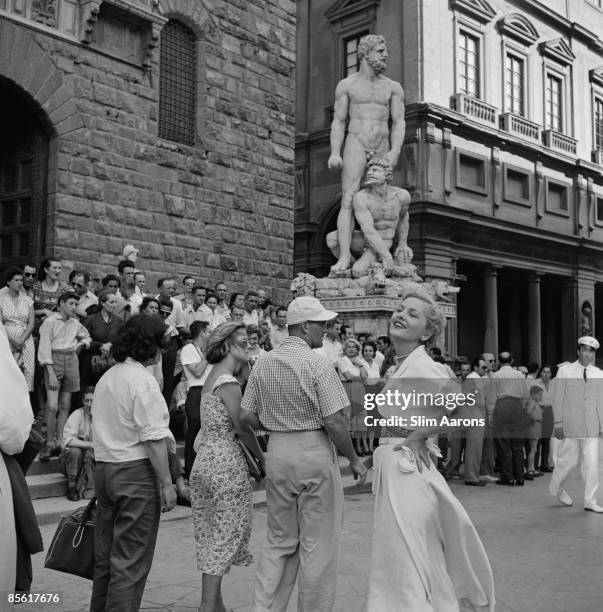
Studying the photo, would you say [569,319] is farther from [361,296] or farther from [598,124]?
[361,296]

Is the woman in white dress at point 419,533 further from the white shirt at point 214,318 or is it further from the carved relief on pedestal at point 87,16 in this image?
the carved relief on pedestal at point 87,16

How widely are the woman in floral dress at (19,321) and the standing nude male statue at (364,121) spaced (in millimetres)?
6230

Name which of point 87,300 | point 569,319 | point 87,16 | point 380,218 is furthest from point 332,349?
point 569,319

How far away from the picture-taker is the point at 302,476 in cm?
439

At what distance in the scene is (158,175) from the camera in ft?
47.2

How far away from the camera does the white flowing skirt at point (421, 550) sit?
386 cm

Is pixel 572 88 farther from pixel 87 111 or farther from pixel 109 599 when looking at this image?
pixel 109 599

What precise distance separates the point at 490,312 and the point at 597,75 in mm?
13442

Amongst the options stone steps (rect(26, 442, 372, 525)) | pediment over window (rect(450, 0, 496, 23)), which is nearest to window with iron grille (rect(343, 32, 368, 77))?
pediment over window (rect(450, 0, 496, 23))

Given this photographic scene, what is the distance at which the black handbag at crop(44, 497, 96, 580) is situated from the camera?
14.5 ft

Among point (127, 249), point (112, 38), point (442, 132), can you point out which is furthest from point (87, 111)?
point (442, 132)

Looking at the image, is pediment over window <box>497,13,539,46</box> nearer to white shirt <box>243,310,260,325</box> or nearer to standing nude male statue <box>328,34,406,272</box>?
standing nude male statue <box>328,34,406,272</box>

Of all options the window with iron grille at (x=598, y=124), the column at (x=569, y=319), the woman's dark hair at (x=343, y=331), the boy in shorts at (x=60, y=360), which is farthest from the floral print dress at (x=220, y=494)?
the window with iron grille at (x=598, y=124)

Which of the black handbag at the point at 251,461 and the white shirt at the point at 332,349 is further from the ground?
the white shirt at the point at 332,349
